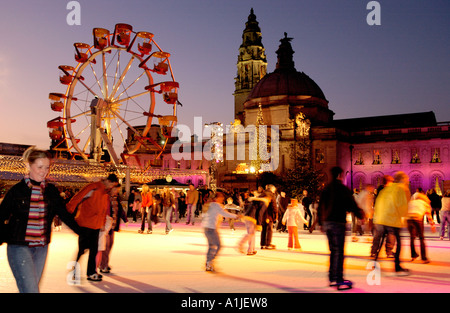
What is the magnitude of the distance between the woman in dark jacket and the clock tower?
242 ft

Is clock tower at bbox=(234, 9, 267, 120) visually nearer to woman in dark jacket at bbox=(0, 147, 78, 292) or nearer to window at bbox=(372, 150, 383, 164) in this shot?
window at bbox=(372, 150, 383, 164)

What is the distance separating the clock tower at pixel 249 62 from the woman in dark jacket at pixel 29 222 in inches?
2906

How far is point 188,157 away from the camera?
78.8m

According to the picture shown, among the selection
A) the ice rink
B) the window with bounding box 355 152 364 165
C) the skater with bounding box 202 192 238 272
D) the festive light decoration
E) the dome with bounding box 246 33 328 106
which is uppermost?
the dome with bounding box 246 33 328 106

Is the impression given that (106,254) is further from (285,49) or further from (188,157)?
(188,157)

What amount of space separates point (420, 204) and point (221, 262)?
14.7ft

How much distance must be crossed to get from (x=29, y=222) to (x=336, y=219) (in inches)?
162

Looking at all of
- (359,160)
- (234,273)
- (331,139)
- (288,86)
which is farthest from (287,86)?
(234,273)

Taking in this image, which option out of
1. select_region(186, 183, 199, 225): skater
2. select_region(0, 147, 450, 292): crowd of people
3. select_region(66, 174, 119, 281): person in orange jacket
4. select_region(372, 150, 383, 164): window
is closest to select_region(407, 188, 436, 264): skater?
select_region(0, 147, 450, 292): crowd of people

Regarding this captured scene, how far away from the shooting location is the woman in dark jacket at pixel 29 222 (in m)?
4.08

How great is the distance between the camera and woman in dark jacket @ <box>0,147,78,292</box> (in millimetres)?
4078

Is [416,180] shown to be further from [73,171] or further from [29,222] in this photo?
[29,222]

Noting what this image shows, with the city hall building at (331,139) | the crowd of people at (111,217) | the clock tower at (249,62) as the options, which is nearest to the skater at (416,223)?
the crowd of people at (111,217)
